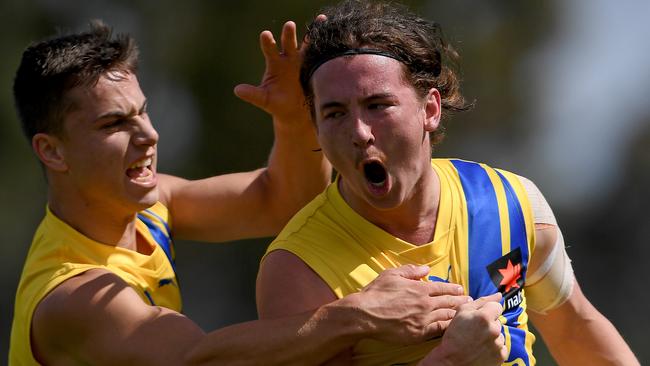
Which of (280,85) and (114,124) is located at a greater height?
(280,85)

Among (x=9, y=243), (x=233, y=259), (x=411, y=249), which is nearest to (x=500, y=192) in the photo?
(x=411, y=249)

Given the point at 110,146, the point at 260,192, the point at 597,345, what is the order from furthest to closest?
the point at 260,192 < the point at 110,146 < the point at 597,345

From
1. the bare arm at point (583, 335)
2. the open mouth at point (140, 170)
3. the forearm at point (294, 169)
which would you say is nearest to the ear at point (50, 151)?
the open mouth at point (140, 170)

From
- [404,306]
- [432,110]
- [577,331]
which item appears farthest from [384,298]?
[577,331]

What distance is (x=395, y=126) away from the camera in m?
4.75

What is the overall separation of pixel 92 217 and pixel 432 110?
1.67 meters

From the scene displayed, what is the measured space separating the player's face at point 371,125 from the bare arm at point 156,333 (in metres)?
0.47

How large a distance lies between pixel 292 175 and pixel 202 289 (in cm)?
1033

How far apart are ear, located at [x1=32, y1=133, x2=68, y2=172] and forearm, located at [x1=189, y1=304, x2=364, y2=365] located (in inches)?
53.3

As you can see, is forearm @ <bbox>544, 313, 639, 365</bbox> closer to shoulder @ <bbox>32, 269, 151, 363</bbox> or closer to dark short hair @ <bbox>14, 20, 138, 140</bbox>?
shoulder @ <bbox>32, 269, 151, 363</bbox>

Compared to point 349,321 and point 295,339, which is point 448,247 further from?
point 295,339

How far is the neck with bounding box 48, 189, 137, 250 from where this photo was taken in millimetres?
5703

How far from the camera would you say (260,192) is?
630 cm

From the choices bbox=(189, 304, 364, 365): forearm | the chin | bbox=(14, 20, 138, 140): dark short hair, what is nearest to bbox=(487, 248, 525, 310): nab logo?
bbox=(189, 304, 364, 365): forearm
